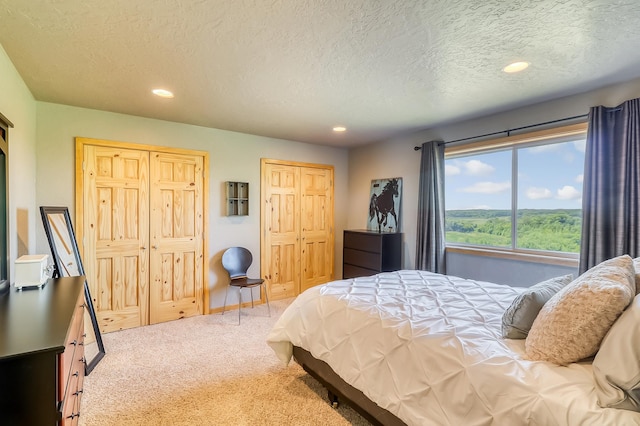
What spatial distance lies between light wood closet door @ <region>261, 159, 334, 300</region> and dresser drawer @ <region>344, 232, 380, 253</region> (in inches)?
23.4

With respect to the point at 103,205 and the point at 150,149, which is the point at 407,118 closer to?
the point at 150,149

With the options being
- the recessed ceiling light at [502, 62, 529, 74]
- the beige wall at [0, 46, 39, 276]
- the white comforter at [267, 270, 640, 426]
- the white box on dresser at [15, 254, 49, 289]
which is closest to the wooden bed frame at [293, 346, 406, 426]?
the white comforter at [267, 270, 640, 426]

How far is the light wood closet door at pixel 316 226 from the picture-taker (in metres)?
4.98

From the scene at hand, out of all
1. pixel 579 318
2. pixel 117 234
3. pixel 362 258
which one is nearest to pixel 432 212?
pixel 362 258

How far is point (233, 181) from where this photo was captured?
427cm

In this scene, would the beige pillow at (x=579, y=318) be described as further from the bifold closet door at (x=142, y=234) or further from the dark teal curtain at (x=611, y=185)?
the bifold closet door at (x=142, y=234)

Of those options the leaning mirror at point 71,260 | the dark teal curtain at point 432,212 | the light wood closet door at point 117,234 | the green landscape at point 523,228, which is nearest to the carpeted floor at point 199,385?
the leaning mirror at point 71,260

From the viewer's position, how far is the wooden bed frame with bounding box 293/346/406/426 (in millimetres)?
1725

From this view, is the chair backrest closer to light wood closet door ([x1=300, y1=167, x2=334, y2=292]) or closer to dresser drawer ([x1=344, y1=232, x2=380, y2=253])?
light wood closet door ([x1=300, y1=167, x2=334, y2=292])

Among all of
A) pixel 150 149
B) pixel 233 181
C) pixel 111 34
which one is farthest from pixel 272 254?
pixel 111 34

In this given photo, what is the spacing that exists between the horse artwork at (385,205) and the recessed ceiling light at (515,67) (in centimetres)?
223

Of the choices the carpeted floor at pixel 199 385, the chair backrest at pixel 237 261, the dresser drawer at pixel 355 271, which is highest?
the chair backrest at pixel 237 261

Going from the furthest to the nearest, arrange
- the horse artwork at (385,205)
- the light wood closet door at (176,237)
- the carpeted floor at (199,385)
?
the horse artwork at (385,205) < the light wood closet door at (176,237) < the carpeted floor at (199,385)

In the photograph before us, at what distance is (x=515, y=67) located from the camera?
230 cm
